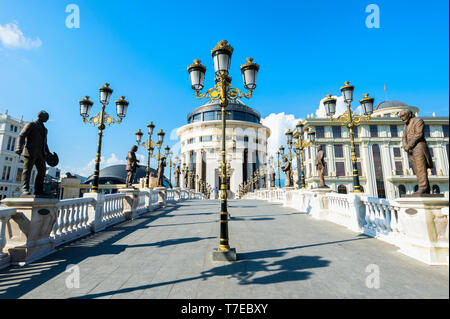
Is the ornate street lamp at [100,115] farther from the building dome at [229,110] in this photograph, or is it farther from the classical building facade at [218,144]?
the building dome at [229,110]

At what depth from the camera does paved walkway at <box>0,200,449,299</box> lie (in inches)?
115

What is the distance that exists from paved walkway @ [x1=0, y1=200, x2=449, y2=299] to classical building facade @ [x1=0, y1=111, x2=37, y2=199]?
5752 cm

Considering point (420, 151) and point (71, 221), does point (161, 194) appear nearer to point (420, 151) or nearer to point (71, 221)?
point (71, 221)

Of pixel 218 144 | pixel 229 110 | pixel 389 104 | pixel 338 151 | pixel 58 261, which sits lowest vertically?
pixel 58 261

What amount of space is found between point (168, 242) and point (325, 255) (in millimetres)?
3889

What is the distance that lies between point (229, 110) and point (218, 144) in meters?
12.1

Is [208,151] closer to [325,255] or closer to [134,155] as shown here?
[134,155]

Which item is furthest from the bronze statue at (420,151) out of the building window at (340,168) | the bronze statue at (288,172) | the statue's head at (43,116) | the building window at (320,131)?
the building window at (320,131)

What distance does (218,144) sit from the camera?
63.7m

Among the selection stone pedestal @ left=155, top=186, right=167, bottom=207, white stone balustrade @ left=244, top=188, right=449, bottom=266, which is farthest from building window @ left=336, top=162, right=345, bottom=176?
stone pedestal @ left=155, top=186, right=167, bottom=207

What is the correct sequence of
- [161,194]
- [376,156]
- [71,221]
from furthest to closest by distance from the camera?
1. [376,156]
2. [161,194]
3. [71,221]

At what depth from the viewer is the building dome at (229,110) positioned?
224 ft

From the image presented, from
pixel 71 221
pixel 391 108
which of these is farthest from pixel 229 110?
pixel 71 221
